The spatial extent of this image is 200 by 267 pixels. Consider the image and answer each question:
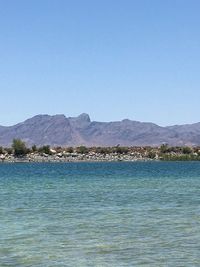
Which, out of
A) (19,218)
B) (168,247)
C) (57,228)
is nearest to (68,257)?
(168,247)

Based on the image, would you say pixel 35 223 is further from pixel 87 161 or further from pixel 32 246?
pixel 87 161

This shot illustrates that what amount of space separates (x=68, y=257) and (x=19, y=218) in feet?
37.8

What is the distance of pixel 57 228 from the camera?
27688 millimetres

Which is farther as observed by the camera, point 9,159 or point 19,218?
point 9,159

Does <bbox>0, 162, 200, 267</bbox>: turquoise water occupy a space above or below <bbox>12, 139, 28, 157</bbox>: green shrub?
below

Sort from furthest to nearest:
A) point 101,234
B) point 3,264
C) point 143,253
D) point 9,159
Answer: point 9,159 → point 101,234 → point 143,253 → point 3,264

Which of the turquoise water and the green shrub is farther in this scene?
the green shrub

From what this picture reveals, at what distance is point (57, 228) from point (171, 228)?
16.6ft

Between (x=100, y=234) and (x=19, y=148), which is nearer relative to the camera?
(x=100, y=234)

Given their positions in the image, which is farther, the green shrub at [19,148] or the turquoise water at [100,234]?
the green shrub at [19,148]

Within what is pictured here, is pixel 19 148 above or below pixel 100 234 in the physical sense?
above

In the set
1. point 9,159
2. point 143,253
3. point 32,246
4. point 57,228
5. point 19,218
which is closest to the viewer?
point 143,253

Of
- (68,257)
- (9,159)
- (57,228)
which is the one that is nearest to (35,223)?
(57,228)

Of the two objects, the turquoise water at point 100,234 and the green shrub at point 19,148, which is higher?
the green shrub at point 19,148
